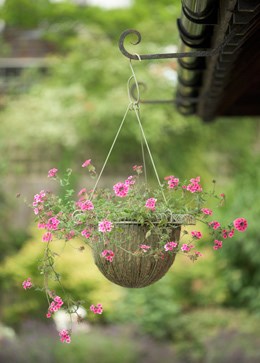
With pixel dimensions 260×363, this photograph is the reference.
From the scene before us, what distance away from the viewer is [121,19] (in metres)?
13.9

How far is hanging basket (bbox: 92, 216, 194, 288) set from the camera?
2.61m

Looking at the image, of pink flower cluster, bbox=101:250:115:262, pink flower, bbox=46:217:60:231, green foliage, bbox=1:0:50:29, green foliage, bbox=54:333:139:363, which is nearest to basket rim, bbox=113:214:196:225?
pink flower cluster, bbox=101:250:115:262

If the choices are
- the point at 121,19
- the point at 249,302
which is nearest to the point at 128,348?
the point at 249,302

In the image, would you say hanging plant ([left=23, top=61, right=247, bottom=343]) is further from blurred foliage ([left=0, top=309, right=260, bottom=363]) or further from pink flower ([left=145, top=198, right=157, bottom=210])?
blurred foliage ([left=0, top=309, right=260, bottom=363])

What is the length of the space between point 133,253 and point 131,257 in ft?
0.12

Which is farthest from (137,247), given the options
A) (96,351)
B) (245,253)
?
(245,253)

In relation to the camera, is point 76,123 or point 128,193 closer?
point 128,193

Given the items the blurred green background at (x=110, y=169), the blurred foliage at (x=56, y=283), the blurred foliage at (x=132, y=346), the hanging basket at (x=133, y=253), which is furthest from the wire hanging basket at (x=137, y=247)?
the blurred foliage at (x=56, y=283)

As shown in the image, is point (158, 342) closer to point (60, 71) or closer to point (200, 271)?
point (200, 271)

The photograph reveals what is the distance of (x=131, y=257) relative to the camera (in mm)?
2623

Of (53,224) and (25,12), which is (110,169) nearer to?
(25,12)

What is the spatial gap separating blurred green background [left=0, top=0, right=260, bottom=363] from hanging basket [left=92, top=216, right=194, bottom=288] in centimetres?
451

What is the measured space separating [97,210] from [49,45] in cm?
1266

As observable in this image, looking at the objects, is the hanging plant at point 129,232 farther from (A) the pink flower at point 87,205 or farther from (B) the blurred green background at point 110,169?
(B) the blurred green background at point 110,169
